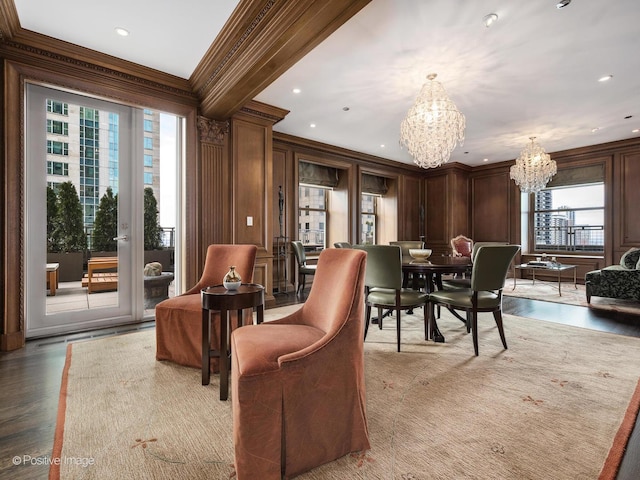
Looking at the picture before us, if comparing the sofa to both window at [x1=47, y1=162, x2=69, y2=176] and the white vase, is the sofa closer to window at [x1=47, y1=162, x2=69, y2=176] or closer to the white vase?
the white vase

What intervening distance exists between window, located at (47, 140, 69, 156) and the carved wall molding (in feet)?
4.55

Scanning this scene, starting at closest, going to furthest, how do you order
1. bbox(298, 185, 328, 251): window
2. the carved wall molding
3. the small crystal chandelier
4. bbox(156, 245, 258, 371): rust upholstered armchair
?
bbox(156, 245, 258, 371): rust upholstered armchair
the carved wall molding
the small crystal chandelier
bbox(298, 185, 328, 251): window

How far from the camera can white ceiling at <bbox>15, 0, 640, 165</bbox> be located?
101 inches

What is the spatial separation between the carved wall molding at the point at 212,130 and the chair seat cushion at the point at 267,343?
305cm

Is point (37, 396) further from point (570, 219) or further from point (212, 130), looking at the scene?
point (570, 219)

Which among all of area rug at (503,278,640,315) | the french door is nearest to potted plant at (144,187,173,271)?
the french door

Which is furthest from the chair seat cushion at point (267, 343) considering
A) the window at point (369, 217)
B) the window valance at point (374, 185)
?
the window at point (369, 217)

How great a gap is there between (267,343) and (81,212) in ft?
10.2

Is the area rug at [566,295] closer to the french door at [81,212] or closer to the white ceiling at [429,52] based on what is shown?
the white ceiling at [429,52]

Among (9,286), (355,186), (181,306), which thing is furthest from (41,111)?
(355,186)

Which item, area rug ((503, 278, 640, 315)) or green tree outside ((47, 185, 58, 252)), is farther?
area rug ((503, 278, 640, 315))

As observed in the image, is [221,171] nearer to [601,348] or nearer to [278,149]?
[278,149]

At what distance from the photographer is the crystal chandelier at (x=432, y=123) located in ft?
11.5

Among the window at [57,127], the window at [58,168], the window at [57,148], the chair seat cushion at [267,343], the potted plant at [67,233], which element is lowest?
the chair seat cushion at [267,343]
